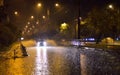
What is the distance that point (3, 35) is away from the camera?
47938 mm

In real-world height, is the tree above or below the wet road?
above

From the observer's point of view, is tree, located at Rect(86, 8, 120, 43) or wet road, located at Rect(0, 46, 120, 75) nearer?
wet road, located at Rect(0, 46, 120, 75)

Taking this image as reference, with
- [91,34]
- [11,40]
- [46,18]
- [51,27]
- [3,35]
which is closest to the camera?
[3,35]

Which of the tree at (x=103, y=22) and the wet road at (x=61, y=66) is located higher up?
the tree at (x=103, y=22)

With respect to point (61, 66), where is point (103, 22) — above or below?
above

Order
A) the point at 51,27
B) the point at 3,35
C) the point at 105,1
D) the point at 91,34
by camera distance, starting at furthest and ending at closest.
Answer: the point at 51,27 → the point at 105,1 → the point at 91,34 → the point at 3,35

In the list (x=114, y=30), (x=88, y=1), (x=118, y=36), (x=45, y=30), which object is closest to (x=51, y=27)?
(x=45, y=30)

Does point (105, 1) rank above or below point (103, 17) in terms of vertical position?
above

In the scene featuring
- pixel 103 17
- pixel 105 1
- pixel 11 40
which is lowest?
pixel 11 40

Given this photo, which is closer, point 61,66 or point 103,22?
point 61,66

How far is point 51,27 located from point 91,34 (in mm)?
52476

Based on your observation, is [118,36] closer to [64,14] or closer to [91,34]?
[91,34]

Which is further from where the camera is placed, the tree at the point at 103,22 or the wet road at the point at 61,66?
the tree at the point at 103,22

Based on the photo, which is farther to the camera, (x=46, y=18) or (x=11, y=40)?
(x=46, y=18)
